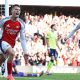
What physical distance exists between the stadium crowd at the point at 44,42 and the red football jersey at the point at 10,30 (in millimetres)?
12606

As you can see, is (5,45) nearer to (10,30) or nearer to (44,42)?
(10,30)

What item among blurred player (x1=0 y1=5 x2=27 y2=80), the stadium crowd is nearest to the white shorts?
blurred player (x1=0 y1=5 x2=27 y2=80)

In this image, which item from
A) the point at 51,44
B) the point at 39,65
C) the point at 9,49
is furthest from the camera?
the point at 39,65

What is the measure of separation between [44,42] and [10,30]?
14.6m

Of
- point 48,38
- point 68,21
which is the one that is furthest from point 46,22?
point 48,38

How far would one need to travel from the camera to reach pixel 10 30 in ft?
39.4

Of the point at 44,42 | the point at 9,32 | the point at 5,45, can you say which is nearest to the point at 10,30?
the point at 9,32

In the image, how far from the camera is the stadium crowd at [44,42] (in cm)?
2558

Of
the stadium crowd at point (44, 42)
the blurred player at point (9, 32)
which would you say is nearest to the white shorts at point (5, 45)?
the blurred player at point (9, 32)

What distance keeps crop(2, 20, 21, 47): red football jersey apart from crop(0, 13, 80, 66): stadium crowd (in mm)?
12606

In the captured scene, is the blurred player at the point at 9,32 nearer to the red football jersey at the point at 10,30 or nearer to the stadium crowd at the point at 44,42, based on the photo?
the red football jersey at the point at 10,30

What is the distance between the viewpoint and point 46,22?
27.8m

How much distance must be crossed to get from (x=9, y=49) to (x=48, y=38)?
9.43 meters

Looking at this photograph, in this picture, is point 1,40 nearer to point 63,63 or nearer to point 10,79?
point 10,79
